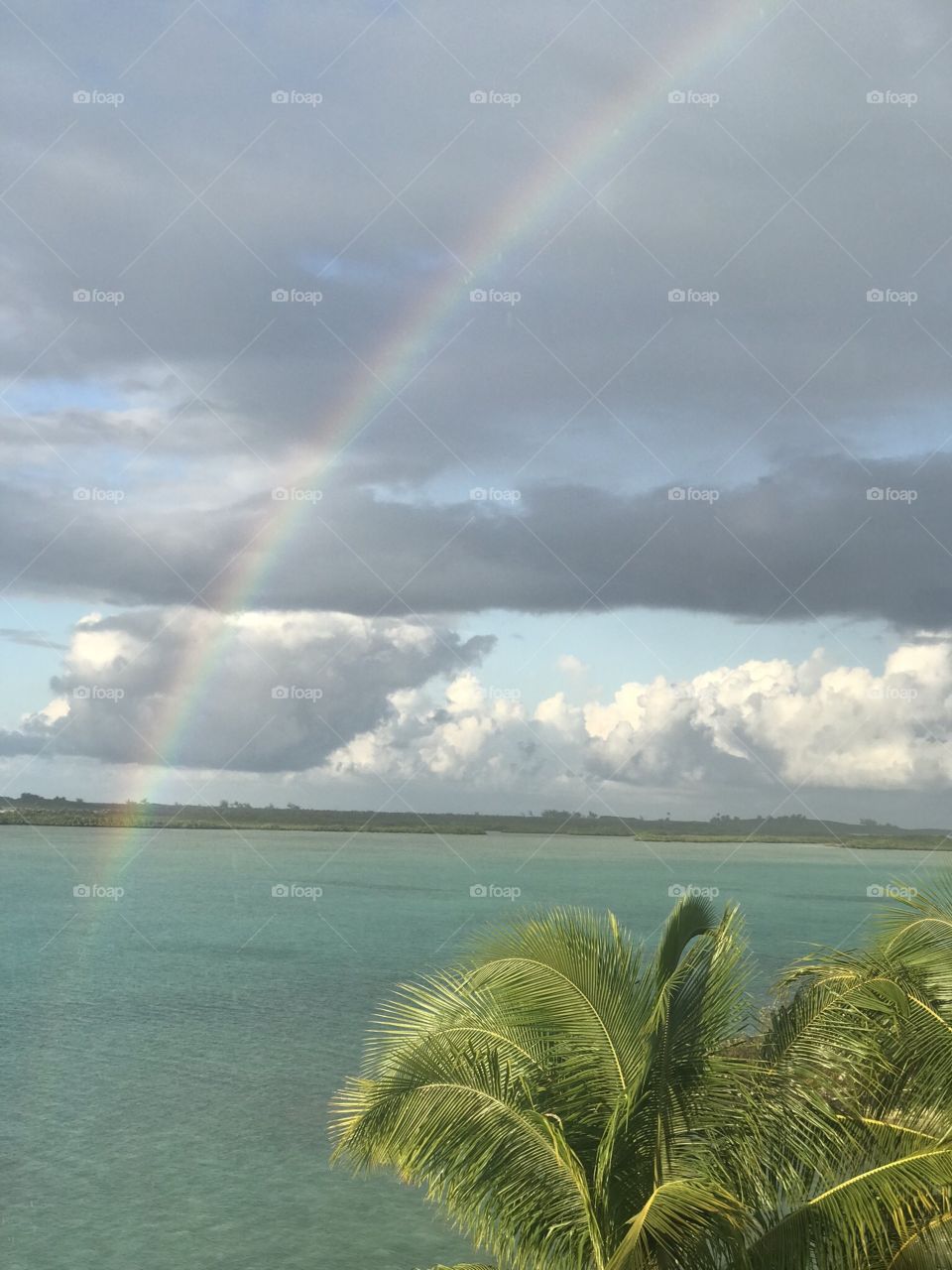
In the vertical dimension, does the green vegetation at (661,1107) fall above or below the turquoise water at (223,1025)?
above

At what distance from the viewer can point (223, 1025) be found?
63469mm

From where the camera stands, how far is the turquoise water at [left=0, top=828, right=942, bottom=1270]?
28.2 metres

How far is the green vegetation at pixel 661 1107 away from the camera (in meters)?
8.86

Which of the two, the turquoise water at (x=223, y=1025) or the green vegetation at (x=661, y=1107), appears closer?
the green vegetation at (x=661, y=1107)

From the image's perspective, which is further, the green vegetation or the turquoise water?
the turquoise water

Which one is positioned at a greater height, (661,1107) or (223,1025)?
(661,1107)

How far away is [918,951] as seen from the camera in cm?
1091

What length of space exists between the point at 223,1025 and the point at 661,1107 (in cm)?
5764

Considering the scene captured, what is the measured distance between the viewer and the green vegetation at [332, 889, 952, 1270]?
29.1ft

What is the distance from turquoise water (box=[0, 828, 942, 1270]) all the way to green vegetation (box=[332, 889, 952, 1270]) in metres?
3.62

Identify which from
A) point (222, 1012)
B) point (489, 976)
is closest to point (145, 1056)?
point (222, 1012)

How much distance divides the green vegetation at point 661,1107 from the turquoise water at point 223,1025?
3616 mm

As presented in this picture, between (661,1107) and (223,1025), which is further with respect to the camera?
(223,1025)

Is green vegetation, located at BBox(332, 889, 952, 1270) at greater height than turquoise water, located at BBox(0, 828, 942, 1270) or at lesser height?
greater
